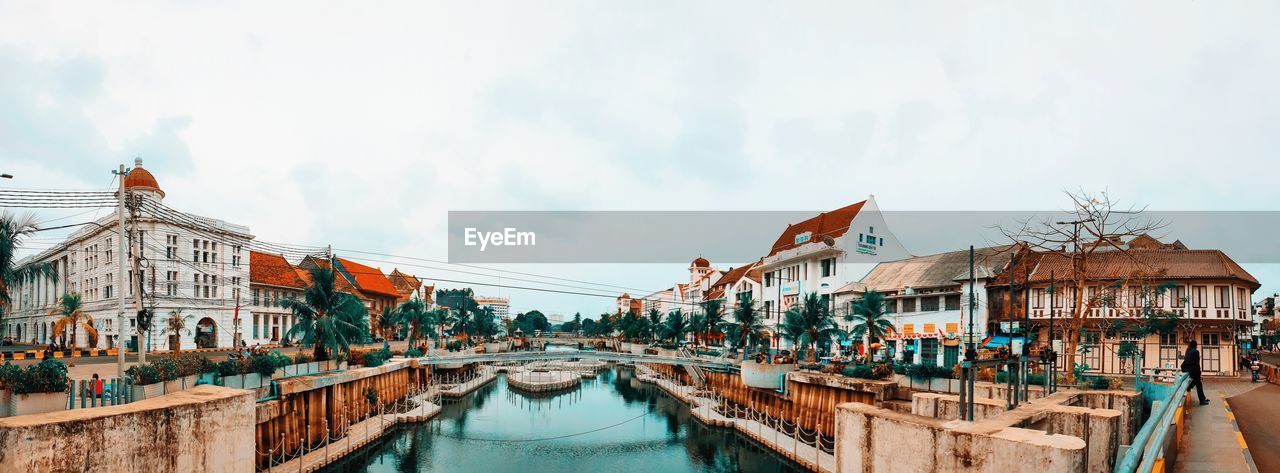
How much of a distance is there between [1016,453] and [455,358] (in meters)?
48.3

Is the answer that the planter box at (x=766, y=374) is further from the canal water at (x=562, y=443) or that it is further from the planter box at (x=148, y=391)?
the planter box at (x=148, y=391)

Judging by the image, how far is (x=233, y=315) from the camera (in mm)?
67625

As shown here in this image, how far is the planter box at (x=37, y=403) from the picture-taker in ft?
62.2

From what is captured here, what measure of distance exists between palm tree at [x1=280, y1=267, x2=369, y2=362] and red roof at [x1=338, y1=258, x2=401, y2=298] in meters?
56.6

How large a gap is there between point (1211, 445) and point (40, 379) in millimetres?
28958

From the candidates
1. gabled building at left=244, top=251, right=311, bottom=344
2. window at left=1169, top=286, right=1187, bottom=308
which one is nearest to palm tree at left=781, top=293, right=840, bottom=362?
window at left=1169, top=286, right=1187, bottom=308

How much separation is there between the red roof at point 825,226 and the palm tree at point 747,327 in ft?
30.8

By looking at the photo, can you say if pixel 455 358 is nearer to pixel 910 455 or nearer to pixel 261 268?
pixel 261 268

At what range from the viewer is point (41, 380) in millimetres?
19375

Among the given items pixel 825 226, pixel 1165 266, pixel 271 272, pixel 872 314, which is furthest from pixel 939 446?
pixel 271 272

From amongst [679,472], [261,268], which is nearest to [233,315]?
[261,268]

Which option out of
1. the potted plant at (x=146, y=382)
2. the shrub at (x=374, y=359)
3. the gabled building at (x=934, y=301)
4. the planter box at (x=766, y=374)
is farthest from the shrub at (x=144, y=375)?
the gabled building at (x=934, y=301)

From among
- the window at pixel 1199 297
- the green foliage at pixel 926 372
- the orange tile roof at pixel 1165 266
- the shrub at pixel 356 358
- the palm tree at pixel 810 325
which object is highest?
the orange tile roof at pixel 1165 266

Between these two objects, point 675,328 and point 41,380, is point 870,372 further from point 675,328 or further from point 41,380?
point 675,328
